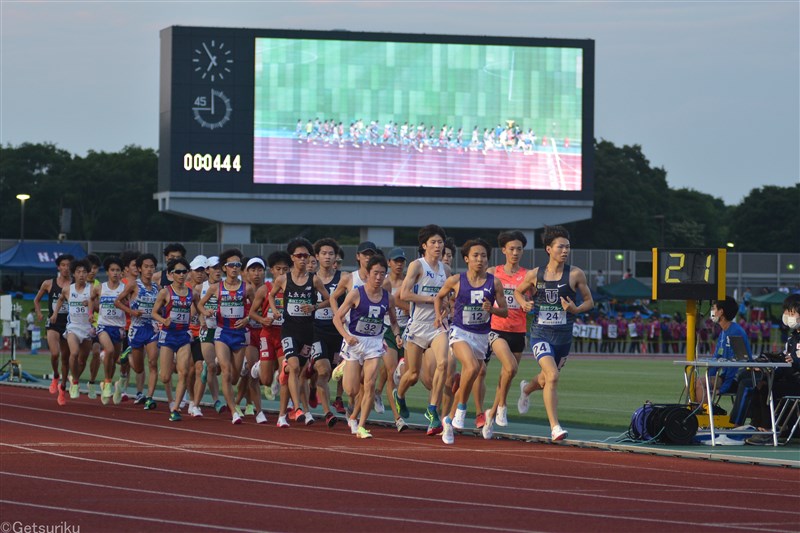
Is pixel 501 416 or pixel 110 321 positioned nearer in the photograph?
pixel 501 416

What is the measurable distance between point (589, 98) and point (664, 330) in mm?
11580

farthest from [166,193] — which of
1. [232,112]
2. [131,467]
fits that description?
[131,467]

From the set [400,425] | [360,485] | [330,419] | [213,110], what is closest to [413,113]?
[213,110]

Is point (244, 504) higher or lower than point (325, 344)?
lower

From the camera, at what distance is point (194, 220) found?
8925 centimetres

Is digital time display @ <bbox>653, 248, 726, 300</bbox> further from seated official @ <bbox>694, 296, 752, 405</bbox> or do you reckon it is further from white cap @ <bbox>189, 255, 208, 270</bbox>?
white cap @ <bbox>189, 255, 208, 270</bbox>

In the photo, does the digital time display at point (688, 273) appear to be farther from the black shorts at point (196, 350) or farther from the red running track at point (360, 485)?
the black shorts at point (196, 350)

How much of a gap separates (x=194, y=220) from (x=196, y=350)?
7198cm

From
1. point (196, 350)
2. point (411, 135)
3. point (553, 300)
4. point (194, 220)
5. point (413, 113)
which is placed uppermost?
point (413, 113)

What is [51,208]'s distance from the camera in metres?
92.4

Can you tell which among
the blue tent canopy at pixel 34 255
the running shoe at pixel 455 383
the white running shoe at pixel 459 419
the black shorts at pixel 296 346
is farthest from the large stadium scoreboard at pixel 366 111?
the white running shoe at pixel 459 419

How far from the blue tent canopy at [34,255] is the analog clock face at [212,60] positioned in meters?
8.45

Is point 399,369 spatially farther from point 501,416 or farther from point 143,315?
point 143,315

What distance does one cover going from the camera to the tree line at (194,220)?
88.4m
